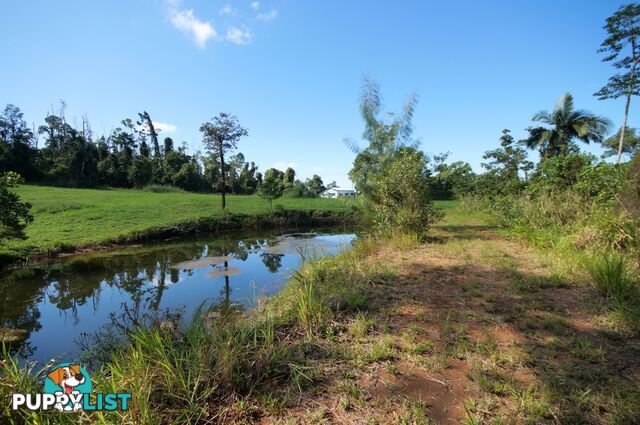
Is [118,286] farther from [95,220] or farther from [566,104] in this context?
[566,104]

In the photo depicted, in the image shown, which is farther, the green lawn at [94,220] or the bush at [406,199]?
the green lawn at [94,220]

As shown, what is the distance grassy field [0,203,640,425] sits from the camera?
5.73ft

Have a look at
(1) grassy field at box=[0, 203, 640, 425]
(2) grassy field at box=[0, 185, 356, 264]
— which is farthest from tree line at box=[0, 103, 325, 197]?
(1) grassy field at box=[0, 203, 640, 425]

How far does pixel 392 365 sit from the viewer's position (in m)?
2.25

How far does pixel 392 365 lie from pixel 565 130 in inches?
1168

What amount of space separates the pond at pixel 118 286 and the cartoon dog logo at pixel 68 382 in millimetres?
1121

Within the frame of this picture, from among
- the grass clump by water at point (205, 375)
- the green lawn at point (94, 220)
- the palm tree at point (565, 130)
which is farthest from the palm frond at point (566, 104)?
the grass clump by water at point (205, 375)

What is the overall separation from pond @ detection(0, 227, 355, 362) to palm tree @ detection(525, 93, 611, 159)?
973 inches

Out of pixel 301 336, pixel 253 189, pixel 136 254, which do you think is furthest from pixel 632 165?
pixel 253 189

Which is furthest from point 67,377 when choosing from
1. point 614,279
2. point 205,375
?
point 614,279

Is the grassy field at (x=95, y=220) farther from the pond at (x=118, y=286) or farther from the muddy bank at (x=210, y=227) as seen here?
the pond at (x=118, y=286)

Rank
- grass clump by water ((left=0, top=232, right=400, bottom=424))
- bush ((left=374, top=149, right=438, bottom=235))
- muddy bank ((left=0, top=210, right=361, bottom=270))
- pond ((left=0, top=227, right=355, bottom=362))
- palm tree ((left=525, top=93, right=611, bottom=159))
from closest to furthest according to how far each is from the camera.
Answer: grass clump by water ((left=0, top=232, right=400, bottom=424)) < pond ((left=0, top=227, right=355, bottom=362)) < bush ((left=374, top=149, right=438, bottom=235)) < muddy bank ((left=0, top=210, right=361, bottom=270)) < palm tree ((left=525, top=93, right=611, bottom=159))

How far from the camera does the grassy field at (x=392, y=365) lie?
1.75 metres

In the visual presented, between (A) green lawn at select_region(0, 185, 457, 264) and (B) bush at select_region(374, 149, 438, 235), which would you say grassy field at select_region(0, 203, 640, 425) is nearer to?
(B) bush at select_region(374, 149, 438, 235)
